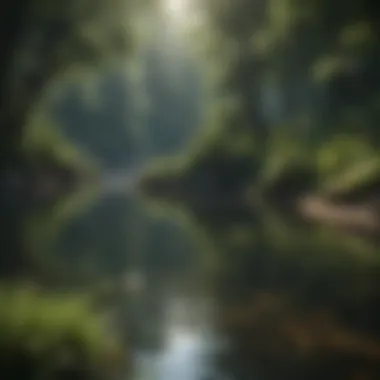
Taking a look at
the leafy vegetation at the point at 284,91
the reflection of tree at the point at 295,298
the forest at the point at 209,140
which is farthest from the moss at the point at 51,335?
the leafy vegetation at the point at 284,91

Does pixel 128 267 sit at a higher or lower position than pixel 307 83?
lower

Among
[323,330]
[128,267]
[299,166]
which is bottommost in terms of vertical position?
[323,330]

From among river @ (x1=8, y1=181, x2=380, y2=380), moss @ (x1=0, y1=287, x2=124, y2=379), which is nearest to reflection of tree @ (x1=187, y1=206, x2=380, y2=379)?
river @ (x1=8, y1=181, x2=380, y2=380)

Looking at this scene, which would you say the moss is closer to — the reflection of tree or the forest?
the forest

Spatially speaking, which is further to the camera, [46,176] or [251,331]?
[46,176]

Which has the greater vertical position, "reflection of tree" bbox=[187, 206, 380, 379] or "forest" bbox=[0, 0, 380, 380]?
"forest" bbox=[0, 0, 380, 380]

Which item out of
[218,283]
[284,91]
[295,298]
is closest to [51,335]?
[218,283]

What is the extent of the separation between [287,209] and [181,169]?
0.23 m

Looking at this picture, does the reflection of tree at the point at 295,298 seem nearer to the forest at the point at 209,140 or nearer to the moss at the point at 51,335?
the forest at the point at 209,140

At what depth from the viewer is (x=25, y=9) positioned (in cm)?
143

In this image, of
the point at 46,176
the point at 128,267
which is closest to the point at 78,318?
the point at 128,267

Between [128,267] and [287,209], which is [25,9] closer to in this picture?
[128,267]

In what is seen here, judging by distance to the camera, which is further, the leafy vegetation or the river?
the leafy vegetation

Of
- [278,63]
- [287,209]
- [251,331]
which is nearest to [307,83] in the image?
[278,63]
